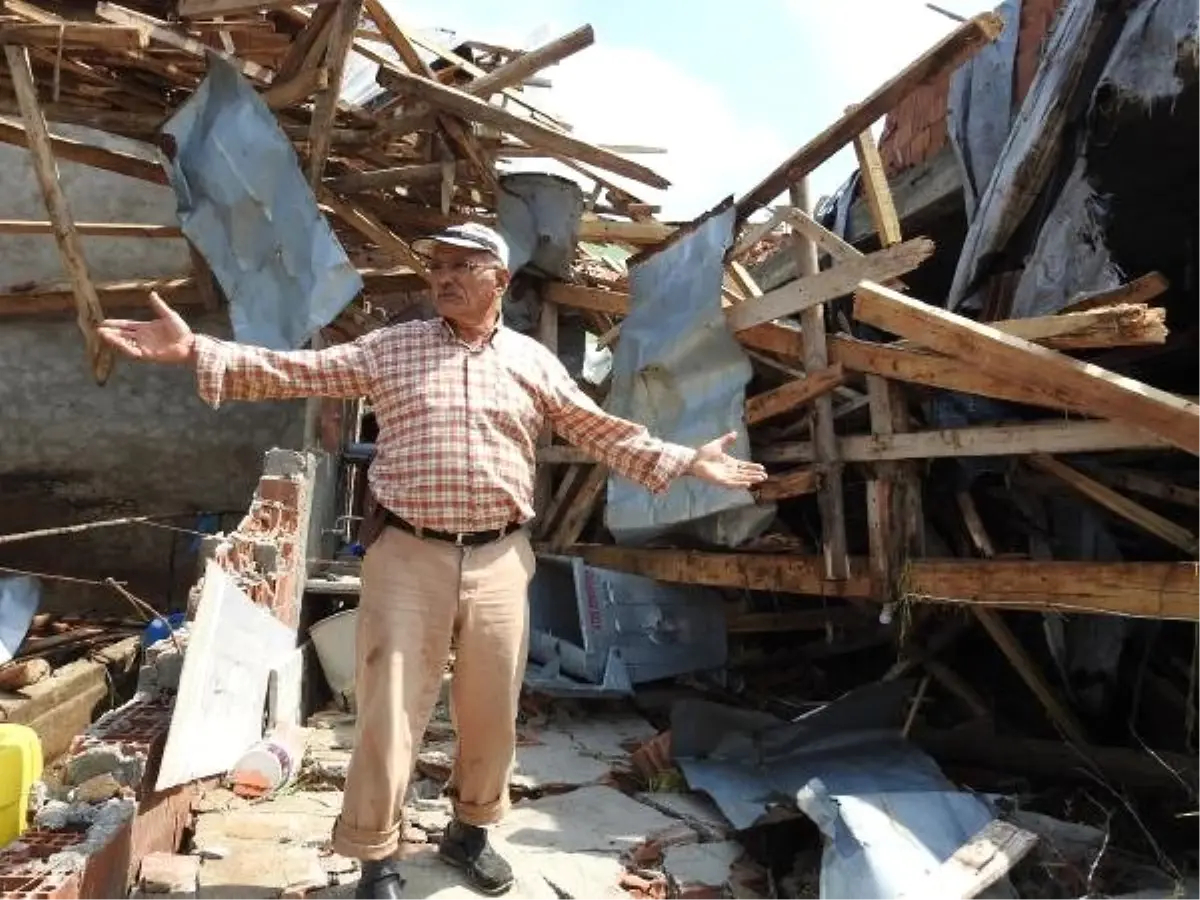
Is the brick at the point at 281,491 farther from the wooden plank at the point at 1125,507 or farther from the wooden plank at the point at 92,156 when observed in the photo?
the wooden plank at the point at 1125,507

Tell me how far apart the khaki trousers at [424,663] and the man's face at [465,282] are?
704mm

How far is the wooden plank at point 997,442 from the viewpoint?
391 centimetres

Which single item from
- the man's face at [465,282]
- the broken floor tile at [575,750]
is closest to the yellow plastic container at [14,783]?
the man's face at [465,282]

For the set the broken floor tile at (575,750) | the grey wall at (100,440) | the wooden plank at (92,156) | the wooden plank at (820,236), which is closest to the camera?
the wooden plank at (820,236)

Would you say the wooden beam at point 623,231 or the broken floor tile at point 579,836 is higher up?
the wooden beam at point 623,231

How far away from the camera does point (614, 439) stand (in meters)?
3.40

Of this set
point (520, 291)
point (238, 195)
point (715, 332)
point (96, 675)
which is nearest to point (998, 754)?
point (715, 332)

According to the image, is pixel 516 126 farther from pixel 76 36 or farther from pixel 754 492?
pixel 754 492

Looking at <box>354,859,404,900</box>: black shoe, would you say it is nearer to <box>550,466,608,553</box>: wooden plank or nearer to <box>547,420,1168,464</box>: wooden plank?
<box>547,420,1168,464</box>: wooden plank

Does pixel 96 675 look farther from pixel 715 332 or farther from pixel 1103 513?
pixel 1103 513

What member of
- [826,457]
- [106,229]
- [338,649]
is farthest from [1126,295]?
[106,229]

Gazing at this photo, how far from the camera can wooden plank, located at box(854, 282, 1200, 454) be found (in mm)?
3566

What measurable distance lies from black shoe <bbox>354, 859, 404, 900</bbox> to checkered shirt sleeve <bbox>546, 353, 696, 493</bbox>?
Result: 1.41 metres

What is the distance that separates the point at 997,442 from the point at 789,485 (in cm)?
116
